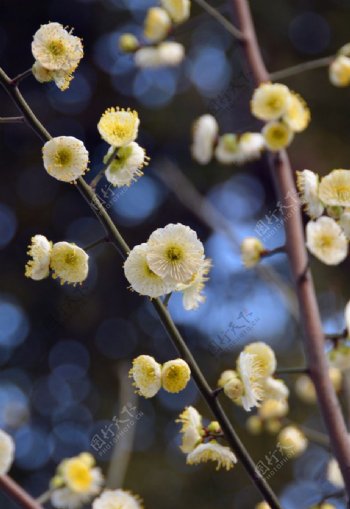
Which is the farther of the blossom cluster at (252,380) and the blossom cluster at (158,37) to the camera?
the blossom cluster at (158,37)

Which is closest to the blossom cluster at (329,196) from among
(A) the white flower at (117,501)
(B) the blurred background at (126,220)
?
(A) the white flower at (117,501)

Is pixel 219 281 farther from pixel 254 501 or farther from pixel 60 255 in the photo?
pixel 60 255

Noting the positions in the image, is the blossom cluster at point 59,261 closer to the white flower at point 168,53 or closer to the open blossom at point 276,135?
the open blossom at point 276,135

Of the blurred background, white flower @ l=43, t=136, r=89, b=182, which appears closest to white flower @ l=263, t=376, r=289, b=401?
white flower @ l=43, t=136, r=89, b=182

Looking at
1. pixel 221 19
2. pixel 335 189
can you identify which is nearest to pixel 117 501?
pixel 335 189

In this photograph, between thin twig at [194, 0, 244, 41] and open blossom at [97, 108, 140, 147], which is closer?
open blossom at [97, 108, 140, 147]

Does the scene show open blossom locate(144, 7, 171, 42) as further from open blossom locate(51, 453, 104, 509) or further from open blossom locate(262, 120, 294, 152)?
open blossom locate(51, 453, 104, 509)
